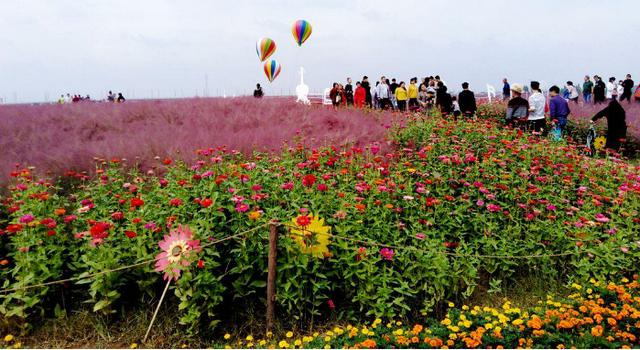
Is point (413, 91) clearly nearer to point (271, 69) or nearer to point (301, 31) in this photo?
point (301, 31)

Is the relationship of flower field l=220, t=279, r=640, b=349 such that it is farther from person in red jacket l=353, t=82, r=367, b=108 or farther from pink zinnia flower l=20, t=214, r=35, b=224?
person in red jacket l=353, t=82, r=367, b=108

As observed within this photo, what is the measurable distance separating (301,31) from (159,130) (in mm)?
19486

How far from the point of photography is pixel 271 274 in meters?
3.65

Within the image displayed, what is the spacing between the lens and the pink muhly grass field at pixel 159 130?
22.1 ft

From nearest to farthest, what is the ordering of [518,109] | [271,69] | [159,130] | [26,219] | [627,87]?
[26,219] → [159,130] → [518,109] → [627,87] → [271,69]

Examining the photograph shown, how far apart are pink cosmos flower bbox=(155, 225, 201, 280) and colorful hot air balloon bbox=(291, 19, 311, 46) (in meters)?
24.0

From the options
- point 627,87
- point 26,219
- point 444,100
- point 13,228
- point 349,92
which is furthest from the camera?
point 627,87

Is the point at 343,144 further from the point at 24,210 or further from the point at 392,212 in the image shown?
the point at 24,210

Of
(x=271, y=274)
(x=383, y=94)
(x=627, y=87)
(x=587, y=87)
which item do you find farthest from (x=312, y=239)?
(x=587, y=87)

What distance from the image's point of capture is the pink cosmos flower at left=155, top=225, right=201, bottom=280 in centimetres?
358

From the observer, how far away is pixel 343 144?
7.32 meters

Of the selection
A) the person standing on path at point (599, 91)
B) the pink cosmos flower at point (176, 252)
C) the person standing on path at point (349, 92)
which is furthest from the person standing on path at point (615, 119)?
the person standing on path at point (599, 91)

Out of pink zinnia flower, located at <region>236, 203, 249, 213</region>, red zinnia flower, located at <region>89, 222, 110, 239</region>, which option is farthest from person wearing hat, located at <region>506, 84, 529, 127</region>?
red zinnia flower, located at <region>89, 222, 110, 239</region>

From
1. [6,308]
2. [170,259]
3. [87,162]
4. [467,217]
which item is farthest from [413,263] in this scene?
[87,162]
